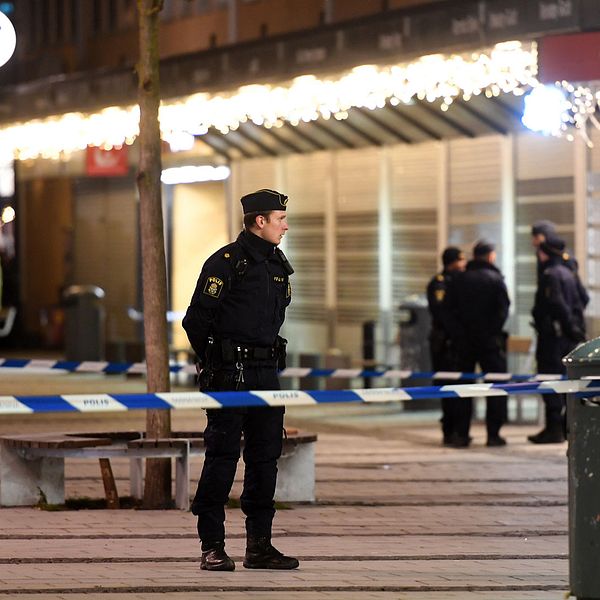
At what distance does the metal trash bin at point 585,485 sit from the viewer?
738cm

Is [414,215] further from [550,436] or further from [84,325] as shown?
[84,325]

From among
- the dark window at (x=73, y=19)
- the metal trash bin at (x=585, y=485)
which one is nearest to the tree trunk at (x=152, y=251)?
the metal trash bin at (x=585, y=485)

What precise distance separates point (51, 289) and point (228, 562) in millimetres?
29992

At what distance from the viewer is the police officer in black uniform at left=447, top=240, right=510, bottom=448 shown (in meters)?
15.7

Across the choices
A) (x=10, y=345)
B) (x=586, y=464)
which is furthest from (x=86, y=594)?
(x=10, y=345)

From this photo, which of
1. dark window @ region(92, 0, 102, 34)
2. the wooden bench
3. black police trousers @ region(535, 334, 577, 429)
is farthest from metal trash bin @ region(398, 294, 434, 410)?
dark window @ region(92, 0, 102, 34)

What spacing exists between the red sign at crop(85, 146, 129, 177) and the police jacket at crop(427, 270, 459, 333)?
10.5 meters

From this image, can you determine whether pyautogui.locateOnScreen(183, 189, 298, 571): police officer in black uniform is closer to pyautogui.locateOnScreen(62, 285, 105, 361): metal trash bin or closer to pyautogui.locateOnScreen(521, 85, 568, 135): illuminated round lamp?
pyautogui.locateOnScreen(521, 85, 568, 135): illuminated round lamp

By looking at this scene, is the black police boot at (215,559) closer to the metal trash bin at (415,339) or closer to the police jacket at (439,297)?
the police jacket at (439,297)

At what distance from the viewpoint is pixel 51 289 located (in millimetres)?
38094

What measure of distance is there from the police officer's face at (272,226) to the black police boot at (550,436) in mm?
7409

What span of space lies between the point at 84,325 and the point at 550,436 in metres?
11.9

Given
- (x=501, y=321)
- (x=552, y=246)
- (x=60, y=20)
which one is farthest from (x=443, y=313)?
(x=60, y=20)

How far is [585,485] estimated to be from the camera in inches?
292
